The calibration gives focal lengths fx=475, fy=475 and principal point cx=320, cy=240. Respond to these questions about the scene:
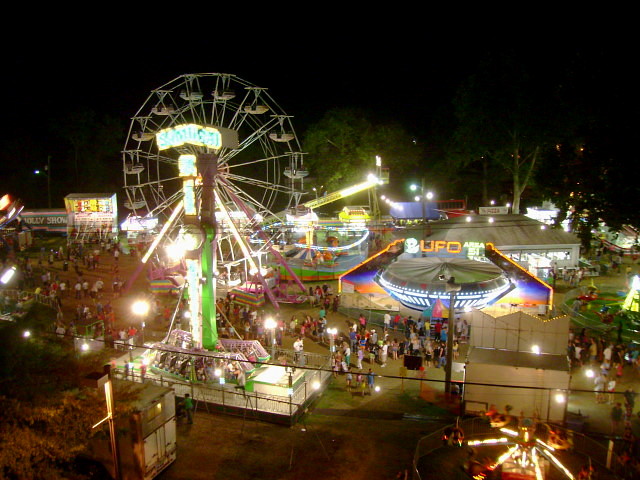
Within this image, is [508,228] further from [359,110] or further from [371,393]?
[359,110]

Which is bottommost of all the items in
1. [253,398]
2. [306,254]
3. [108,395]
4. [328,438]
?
[328,438]

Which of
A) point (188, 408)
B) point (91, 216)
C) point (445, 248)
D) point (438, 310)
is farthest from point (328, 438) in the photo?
point (91, 216)

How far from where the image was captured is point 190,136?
53.5 ft

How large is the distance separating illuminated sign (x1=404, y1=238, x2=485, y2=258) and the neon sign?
459 inches

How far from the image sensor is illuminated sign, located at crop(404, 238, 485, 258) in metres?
23.8

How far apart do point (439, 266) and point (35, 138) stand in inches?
2521

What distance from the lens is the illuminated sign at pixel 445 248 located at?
23.8 metres

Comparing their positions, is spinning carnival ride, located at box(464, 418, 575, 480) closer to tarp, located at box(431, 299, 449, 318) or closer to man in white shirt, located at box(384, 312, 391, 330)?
tarp, located at box(431, 299, 449, 318)

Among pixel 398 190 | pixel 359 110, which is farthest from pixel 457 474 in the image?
pixel 398 190

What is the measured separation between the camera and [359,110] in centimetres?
5384

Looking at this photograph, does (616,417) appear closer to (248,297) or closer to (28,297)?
(248,297)

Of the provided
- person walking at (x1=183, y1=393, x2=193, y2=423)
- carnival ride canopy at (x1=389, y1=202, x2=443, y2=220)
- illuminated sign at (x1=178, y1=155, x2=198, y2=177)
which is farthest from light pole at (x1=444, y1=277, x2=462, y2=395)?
carnival ride canopy at (x1=389, y1=202, x2=443, y2=220)

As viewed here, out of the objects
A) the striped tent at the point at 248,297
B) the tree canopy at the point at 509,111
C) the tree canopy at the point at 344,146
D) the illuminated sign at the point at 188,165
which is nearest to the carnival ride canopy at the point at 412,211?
the tree canopy at the point at 344,146

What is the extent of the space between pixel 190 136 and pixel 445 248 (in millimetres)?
13835
